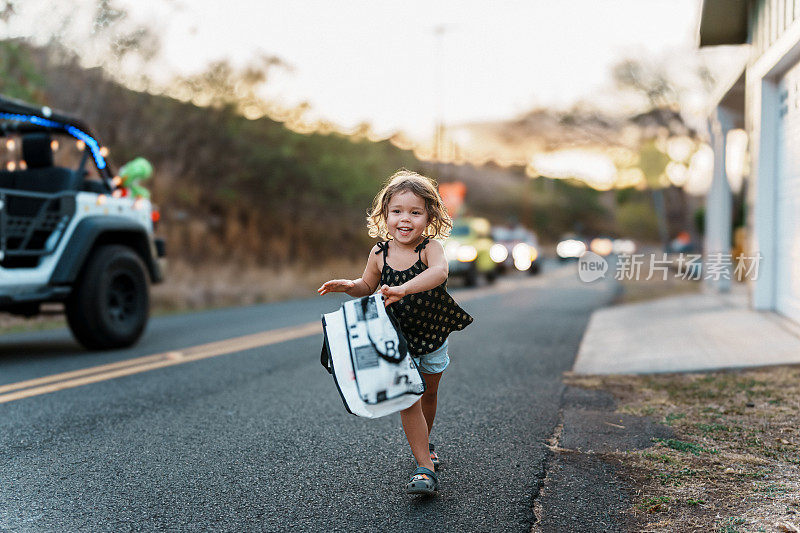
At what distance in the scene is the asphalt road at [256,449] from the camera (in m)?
3.12

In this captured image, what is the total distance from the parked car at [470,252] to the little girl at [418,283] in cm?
1440

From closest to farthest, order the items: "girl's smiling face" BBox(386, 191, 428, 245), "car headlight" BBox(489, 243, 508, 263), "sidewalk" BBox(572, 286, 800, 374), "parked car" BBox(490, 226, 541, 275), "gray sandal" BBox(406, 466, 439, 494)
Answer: "gray sandal" BBox(406, 466, 439, 494) < "girl's smiling face" BBox(386, 191, 428, 245) < "sidewalk" BBox(572, 286, 800, 374) < "car headlight" BBox(489, 243, 508, 263) < "parked car" BBox(490, 226, 541, 275)

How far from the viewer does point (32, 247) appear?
7.30m

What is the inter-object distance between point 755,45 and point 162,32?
13.9m

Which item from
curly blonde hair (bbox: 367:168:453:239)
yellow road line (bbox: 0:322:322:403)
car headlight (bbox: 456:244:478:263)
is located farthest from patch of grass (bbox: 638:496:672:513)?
car headlight (bbox: 456:244:478:263)

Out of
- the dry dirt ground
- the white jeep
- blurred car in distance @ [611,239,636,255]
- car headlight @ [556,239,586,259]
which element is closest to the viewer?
the dry dirt ground

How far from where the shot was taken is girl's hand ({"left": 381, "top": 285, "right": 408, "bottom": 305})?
3.17m

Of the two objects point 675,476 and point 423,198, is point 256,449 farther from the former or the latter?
point 675,476

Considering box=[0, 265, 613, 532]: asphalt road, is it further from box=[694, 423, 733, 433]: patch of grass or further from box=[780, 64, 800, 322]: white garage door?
box=[780, 64, 800, 322]: white garage door

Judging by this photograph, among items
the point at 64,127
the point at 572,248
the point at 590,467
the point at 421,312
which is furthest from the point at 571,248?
the point at 421,312

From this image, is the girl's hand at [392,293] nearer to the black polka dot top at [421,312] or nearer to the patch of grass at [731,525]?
the black polka dot top at [421,312]

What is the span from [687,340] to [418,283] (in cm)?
546

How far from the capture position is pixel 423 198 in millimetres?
3410

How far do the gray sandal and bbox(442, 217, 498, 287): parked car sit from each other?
14.7 metres
